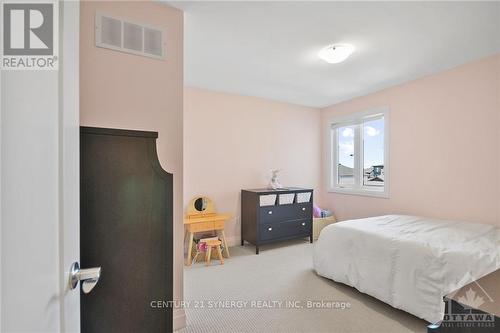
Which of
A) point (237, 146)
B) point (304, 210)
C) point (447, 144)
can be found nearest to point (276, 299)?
point (304, 210)

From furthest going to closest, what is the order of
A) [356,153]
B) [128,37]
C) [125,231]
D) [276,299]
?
[356,153]
[276,299]
[128,37]
[125,231]

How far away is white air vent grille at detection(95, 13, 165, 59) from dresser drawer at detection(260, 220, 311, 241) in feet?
8.47

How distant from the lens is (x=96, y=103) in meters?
1.68

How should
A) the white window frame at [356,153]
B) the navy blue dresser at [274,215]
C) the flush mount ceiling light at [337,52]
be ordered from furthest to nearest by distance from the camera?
1. the white window frame at [356,153]
2. the navy blue dresser at [274,215]
3. the flush mount ceiling light at [337,52]

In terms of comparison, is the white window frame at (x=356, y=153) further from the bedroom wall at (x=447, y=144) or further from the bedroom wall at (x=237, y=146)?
the bedroom wall at (x=237, y=146)

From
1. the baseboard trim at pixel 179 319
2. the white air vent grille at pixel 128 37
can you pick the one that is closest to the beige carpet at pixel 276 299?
the baseboard trim at pixel 179 319

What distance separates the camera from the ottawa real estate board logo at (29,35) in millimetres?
466

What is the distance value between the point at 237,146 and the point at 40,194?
3.43 metres

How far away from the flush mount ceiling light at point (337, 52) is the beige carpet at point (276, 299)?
2.30m

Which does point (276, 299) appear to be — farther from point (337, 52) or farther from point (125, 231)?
point (337, 52)

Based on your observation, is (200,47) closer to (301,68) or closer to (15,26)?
(301,68)

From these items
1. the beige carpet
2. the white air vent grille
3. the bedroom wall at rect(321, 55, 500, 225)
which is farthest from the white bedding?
the white air vent grille

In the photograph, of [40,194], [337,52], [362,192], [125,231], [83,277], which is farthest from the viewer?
[362,192]

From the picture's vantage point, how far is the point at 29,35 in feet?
1.91
